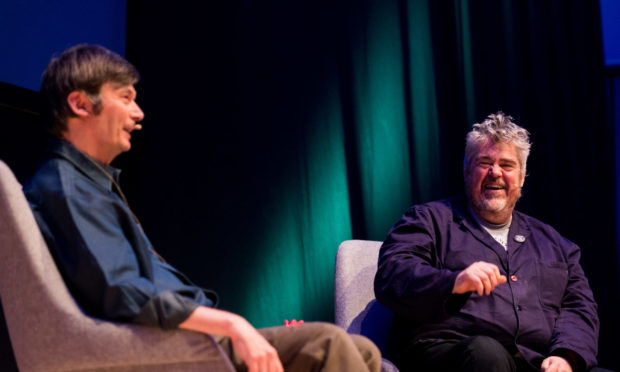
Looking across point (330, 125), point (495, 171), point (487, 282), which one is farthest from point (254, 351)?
point (330, 125)

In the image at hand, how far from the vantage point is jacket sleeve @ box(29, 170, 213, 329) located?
127cm

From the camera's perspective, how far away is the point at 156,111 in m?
3.69

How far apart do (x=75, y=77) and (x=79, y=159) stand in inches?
7.6

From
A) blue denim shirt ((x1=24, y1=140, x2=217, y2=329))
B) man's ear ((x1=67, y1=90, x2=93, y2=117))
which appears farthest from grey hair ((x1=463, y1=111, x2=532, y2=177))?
man's ear ((x1=67, y1=90, x2=93, y2=117))

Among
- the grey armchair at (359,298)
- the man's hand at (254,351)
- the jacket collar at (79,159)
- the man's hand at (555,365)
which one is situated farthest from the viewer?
the grey armchair at (359,298)

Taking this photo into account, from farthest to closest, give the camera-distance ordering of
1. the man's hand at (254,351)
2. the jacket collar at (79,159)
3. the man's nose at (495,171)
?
the man's nose at (495,171) < the jacket collar at (79,159) < the man's hand at (254,351)

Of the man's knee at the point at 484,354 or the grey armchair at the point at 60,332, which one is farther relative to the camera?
the man's knee at the point at 484,354

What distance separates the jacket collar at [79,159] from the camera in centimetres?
145

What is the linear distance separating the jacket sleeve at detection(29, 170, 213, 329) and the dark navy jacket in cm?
93

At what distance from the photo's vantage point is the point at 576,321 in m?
2.25

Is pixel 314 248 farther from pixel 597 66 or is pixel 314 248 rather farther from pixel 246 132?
pixel 597 66

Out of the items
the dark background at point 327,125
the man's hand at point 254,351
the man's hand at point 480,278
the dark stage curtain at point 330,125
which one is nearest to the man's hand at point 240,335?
the man's hand at point 254,351

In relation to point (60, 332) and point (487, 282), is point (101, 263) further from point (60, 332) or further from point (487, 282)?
point (487, 282)

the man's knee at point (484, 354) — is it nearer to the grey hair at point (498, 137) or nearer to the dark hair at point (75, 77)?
the grey hair at point (498, 137)
